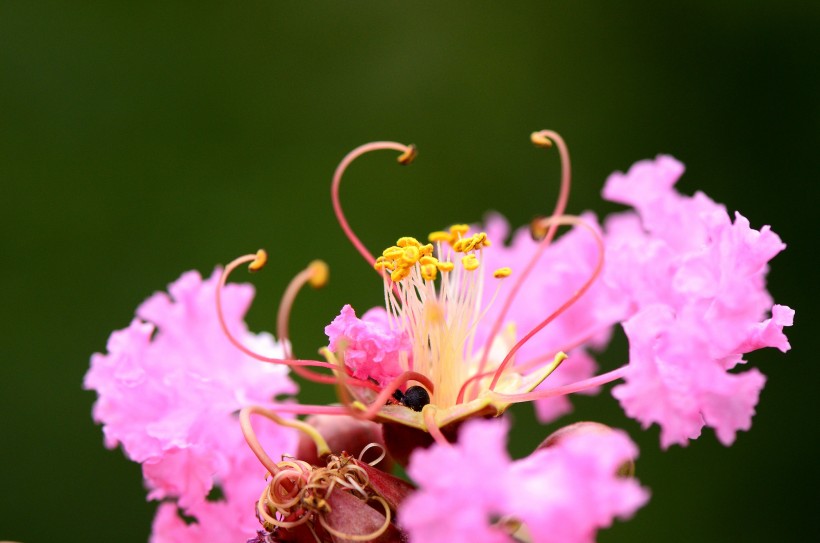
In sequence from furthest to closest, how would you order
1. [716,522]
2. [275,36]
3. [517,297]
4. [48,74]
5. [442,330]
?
1. [275,36]
2. [48,74]
3. [716,522]
4. [517,297]
5. [442,330]

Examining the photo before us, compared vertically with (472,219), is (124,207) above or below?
above

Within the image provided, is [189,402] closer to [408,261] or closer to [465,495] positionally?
[408,261]

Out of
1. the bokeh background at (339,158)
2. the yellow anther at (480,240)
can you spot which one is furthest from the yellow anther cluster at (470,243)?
the bokeh background at (339,158)

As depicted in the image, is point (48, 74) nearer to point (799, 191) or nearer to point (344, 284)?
point (344, 284)

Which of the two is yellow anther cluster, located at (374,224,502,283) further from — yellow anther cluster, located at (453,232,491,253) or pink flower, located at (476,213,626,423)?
pink flower, located at (476,213,626,423)

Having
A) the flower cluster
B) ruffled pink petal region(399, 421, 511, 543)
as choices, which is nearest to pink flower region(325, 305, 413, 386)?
the flower cluster

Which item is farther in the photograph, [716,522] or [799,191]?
[799,191]

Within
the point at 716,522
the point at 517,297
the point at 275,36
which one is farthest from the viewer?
the point at 275,36

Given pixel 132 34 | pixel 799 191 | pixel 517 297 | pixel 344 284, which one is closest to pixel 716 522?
pixel 799 191
